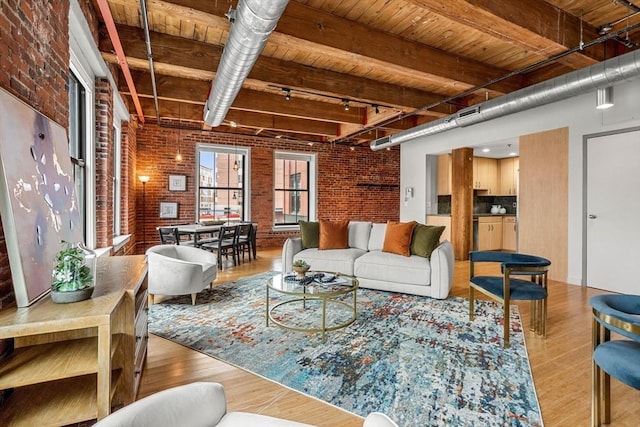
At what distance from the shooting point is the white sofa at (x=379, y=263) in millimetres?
4062

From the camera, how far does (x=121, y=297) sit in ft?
5.50

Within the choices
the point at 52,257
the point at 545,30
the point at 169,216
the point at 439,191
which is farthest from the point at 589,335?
the point at 169,216

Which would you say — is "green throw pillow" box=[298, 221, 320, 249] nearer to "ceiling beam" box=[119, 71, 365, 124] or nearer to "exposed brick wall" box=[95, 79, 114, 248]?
"ceiling beam" box=[119, 71, 365, 124]

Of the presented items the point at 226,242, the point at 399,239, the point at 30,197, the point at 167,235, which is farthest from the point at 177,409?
the point at 167,235

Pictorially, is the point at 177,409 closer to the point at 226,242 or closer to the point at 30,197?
the point at 30,197

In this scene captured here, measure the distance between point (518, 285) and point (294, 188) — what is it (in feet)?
22.8

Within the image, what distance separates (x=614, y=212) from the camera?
4422mm

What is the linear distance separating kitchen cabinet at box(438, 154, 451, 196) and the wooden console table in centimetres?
711

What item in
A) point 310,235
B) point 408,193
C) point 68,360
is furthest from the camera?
point 408,193

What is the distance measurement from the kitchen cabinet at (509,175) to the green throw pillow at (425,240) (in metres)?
5.15

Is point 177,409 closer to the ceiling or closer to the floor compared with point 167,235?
closer to the floor

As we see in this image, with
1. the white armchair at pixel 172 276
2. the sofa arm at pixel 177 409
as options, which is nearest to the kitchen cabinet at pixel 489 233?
the white armchair at pixel 172 276

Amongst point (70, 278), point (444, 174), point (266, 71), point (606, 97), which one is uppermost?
point (266, 71)

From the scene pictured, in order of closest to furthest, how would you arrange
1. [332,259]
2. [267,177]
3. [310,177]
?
[332,259]
[267,177]
[310,177]
